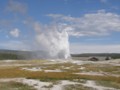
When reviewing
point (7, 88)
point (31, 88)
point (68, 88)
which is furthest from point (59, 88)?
point (7, 88)

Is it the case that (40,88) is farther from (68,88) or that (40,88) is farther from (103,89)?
(103,89)

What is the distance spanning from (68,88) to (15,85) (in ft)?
23.9

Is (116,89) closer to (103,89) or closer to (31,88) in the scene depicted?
(103,89)

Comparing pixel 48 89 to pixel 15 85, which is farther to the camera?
pixel 15 85

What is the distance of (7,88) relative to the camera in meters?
35.6

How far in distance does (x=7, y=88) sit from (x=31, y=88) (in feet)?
9.18

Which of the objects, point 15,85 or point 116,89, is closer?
point 116,89

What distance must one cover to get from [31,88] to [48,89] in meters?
2.24

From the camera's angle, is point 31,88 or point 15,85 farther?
point 15,85

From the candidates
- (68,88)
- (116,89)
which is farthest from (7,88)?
(116,89)

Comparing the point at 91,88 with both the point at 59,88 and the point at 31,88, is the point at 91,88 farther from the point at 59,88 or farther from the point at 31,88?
the point at 31,88

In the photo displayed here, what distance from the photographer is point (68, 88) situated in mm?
36125

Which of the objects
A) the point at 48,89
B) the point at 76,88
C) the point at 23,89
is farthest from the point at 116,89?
the point at 23,89

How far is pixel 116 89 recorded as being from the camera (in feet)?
118
